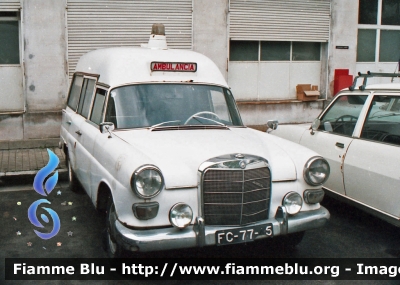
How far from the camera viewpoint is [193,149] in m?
4.43

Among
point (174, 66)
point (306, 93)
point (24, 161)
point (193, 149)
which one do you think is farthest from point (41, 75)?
point (193, 149)

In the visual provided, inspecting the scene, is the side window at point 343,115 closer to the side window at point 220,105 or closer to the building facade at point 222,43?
the side window at point 220,105

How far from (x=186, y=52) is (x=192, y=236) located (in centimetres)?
287

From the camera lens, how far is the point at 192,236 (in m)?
4.00

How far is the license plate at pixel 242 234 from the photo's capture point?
4.06 m

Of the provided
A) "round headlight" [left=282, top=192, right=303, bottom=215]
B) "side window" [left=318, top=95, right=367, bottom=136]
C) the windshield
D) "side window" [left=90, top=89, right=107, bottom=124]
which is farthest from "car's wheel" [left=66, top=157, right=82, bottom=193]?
"round headlight" [left=282, top=192, right=303, bottom=215]

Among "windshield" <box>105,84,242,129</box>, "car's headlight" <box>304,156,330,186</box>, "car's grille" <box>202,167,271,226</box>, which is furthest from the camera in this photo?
"windshield" <box>105,84,242,129</box>

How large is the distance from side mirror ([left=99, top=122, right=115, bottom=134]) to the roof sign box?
966mm

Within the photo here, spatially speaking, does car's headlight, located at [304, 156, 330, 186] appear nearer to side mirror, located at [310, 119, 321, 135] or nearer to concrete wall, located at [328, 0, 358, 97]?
side mirror, located at [310, 119, 321, 135]

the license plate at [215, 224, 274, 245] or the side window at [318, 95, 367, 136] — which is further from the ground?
the side window at [318, 95, 367, 136]

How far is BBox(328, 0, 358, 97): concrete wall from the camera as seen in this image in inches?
507

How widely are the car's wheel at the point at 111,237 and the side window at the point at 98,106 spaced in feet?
4.12

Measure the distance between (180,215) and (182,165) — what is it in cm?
43
